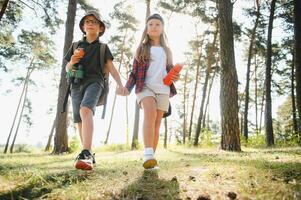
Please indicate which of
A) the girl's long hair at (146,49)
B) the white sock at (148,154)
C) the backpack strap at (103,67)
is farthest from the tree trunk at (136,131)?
the white sock at (148,154)

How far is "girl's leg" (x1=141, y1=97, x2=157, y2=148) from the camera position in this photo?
14.6 feet

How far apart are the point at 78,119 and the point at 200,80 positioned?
30186 millimetres

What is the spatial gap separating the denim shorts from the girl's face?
112cm

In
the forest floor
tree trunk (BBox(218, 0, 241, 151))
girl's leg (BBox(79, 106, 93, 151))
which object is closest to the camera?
the forest floor

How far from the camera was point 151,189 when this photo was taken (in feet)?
10.4

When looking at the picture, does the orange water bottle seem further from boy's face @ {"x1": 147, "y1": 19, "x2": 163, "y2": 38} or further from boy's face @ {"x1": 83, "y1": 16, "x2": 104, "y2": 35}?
boy's face @ {"x1": 83, "y1": 16, "x2": 104, "y2": 35}

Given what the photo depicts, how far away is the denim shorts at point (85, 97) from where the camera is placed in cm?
457

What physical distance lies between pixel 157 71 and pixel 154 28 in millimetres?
673

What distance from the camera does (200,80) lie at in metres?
34.3

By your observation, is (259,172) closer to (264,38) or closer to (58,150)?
(58,150)

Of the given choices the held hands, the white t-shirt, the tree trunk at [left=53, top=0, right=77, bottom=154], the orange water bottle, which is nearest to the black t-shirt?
the held hands

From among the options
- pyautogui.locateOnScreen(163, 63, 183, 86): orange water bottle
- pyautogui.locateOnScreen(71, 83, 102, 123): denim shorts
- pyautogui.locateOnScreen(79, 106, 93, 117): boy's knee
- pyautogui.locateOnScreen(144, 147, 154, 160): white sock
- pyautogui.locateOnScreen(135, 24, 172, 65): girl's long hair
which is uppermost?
pyautogui.locateOnScreen(135, 24, 172, 65): girl's long hair

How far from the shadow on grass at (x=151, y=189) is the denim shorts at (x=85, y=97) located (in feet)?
4.71

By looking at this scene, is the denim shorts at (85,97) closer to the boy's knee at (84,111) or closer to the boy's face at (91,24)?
the boy's knee at (84,111)
